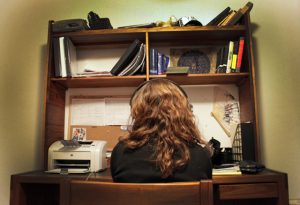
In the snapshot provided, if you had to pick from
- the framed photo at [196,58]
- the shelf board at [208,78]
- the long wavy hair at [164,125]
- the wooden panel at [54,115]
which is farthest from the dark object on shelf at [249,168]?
the wooden panel at [54,115]

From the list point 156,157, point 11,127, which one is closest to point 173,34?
point 156,157

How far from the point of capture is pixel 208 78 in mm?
1992

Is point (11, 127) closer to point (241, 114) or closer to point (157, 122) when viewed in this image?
point (157, 122)

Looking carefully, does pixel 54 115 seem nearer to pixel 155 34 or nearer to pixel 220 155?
pixel 155 34

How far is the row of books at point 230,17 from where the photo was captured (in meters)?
1.90

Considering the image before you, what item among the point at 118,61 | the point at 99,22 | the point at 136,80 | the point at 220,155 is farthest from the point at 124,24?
the point at 220,155

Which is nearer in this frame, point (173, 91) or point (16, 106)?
point (173, 91)

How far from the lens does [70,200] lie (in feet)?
2.59

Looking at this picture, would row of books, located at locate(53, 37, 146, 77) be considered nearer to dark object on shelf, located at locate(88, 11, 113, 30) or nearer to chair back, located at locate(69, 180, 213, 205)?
dark object on shelf, located at locate(88, 11, 113, 30)

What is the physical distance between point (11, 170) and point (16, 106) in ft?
1.61

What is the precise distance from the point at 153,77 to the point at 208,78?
425 millimetres

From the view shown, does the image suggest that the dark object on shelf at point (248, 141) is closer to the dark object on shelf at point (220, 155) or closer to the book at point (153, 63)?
the dark object on shelf at point (220, 155)

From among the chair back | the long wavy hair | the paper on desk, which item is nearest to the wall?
the paper on desk

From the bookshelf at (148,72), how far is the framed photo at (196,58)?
0.05 meters
